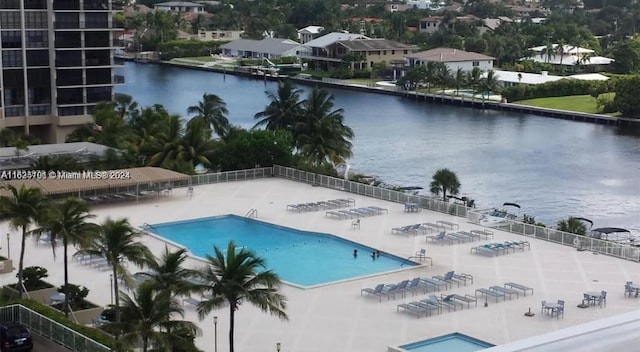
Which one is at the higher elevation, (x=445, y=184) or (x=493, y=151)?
(x=445, y=184)

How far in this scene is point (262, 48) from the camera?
102 m

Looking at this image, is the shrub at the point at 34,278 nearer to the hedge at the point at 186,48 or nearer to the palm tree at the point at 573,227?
the palm tree at the point at 573,227

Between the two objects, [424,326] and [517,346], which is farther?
[424,326]

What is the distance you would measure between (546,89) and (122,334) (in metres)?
63.6

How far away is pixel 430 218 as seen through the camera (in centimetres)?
2848

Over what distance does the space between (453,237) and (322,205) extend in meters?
5.70

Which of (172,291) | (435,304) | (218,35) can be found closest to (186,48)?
(218,35)

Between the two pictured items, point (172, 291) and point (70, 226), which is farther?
point (70, 226)

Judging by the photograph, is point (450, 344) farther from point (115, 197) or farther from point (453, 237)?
point (115, 197)

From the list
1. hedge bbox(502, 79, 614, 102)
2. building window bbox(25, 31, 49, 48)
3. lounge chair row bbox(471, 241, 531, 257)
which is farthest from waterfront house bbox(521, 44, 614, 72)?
lounge chair row bbox(471, 241, 531, 257)

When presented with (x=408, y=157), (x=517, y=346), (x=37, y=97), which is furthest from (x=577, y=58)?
(x=517, y=346)

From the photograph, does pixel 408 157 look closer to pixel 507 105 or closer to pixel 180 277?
pixel 507 105

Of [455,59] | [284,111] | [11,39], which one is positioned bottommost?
[284,111]

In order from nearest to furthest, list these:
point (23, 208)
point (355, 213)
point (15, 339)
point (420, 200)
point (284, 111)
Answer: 1. point (15, 339)
2. point (23, 208)
3. point (355, 213)
4. point (420, 200)
5. point (284, 111)
